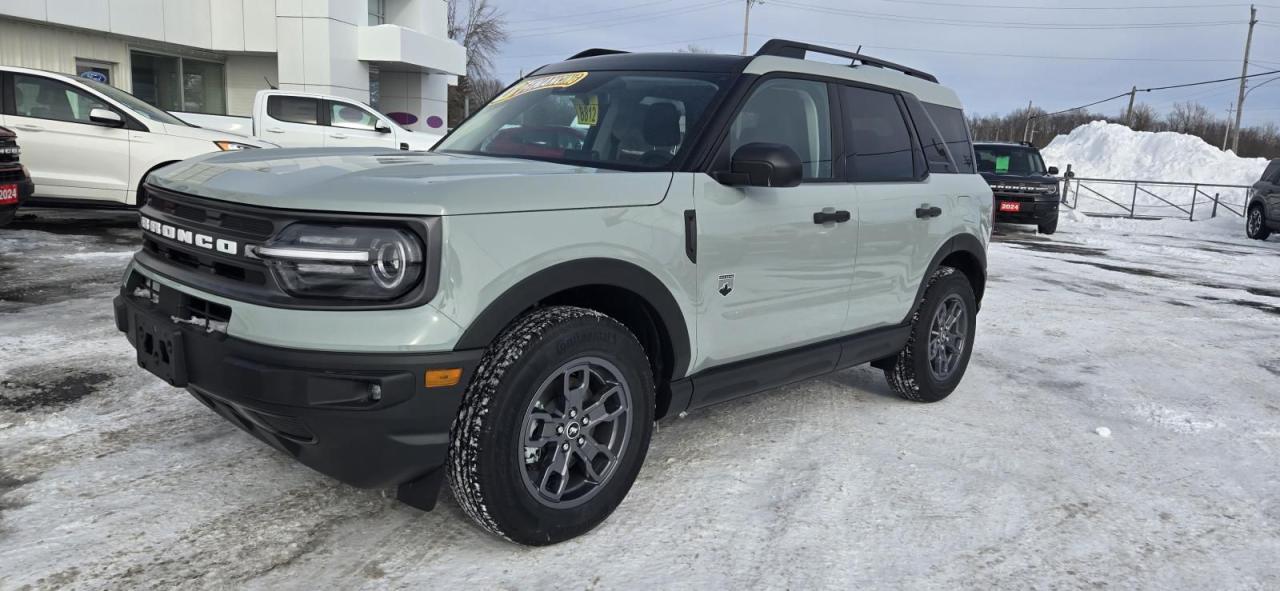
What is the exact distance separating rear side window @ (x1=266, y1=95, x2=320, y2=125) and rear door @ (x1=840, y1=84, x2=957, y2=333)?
1121cm

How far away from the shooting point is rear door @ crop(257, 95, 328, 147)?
1319 cm

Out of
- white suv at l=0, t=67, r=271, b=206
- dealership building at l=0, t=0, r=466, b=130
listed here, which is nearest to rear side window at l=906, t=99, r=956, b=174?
white suv at l=0, t=67, r=271, b=206

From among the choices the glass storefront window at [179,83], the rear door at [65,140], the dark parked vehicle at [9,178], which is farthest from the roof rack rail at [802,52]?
the glass storefront window at [179,83]

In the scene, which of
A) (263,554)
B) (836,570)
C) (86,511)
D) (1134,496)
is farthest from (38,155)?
(1134,496)

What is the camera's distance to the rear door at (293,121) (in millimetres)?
13188

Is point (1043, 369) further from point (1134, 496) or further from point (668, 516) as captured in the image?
point (668, 516)

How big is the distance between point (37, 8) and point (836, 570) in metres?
20.8

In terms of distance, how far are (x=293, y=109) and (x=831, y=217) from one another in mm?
11807

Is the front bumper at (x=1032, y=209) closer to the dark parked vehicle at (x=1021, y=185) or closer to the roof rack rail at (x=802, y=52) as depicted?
the dark parked vehicle at (x=1021, y=185)

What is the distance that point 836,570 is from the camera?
2.87 meters

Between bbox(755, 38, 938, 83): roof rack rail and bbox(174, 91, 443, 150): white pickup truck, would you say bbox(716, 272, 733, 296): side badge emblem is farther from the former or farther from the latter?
bbox(174, 91, 443, 150): white pickup truck

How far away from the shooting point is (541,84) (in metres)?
4.17

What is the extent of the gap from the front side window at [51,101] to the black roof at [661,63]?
7.79 metres

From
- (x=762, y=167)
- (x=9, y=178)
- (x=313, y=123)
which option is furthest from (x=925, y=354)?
(x=313, y=123)
